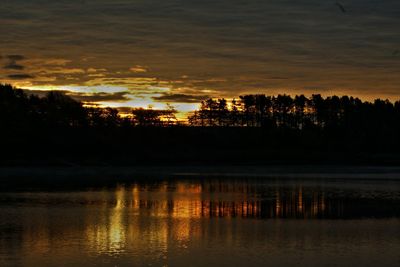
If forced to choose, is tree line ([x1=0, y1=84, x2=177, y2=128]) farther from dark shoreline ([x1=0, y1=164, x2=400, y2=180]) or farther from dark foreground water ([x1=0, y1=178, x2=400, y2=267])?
dark foreground water ([x1=0, y1=178, x2=400, y2=267])

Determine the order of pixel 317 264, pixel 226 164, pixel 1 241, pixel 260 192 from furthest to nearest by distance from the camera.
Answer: pixel 226 164 → pixel 260 192 → pixel 1 241 → pixel 317 264

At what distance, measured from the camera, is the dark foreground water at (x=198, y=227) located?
2967 centimetres

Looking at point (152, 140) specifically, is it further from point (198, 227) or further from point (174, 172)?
point (198, 227)

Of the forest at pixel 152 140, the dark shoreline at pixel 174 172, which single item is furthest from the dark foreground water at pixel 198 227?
the forest at pixel 152 140

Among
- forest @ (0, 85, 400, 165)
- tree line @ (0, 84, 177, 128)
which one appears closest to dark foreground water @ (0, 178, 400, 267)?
forest @ (0, 85, 400, 165)

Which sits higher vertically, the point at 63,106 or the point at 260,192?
the point at 63,106

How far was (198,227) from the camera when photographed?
39.1 m

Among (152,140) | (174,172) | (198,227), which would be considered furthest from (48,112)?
(198,227)

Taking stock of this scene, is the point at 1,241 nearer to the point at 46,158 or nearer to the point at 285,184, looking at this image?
the point at 285,184

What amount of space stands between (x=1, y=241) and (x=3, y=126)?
106643mm

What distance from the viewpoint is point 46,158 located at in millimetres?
118688

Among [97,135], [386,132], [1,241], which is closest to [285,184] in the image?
[1,241]

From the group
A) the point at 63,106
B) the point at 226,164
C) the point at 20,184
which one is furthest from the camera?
the point at 63,106

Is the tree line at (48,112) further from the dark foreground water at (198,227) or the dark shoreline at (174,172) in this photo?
the dark foreground water at (198,227)
